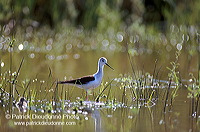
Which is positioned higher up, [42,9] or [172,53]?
[42,9]

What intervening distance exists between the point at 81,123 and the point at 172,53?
6202 mm

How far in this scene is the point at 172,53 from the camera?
33.8ft

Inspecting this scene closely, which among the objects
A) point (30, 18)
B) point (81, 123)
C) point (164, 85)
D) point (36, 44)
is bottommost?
point (81, 123)

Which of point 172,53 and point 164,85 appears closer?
point 164,85

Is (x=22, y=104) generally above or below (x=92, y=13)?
below

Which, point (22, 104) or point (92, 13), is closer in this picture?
point (22, 104)

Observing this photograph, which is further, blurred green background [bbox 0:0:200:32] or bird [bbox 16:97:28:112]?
blurred green background [bbox 0:0:200:32]

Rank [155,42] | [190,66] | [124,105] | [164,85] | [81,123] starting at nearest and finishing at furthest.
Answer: [81,123]
[124,105]
[164,85]
[190,66]
[155,42]

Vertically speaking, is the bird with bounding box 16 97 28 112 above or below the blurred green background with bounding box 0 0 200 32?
below

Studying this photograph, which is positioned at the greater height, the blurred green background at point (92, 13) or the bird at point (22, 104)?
the blurred green background at point (92, 13)

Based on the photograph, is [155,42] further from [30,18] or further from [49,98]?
[49,98]

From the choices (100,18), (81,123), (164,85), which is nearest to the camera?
(81,123)

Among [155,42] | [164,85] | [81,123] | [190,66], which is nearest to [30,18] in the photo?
[155,42]

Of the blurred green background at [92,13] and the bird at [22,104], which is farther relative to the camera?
the blurred green background at [92,13]
